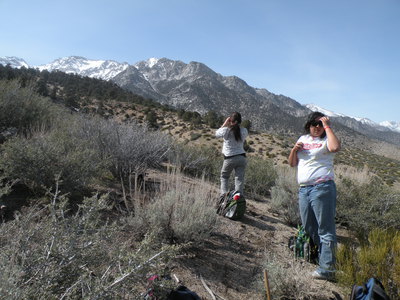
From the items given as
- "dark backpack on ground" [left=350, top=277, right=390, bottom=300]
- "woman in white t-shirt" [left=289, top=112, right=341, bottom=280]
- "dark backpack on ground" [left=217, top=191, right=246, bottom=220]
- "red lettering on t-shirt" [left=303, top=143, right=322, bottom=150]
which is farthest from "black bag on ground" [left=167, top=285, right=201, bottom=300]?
"dark backpack on ground" [left=217, top=191, right=246, bottom=220]

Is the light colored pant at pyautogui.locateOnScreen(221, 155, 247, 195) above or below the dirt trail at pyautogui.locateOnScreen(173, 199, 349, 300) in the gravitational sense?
above

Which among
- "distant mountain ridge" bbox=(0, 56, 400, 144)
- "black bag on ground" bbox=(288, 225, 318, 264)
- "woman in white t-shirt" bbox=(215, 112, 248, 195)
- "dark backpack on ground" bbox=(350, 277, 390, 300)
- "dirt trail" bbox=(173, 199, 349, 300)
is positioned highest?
"distant mountain ridge" bbox=(0, 56, 400, 144)

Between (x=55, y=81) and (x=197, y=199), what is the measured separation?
A: 59499 millimetres

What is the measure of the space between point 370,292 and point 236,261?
142 cm

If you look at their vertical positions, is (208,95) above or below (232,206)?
above

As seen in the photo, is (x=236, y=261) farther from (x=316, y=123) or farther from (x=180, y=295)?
(x=316, y=123)

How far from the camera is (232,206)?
3.94 m

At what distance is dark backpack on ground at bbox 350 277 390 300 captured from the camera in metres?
1.54

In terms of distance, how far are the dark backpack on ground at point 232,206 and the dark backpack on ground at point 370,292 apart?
232 centimetres

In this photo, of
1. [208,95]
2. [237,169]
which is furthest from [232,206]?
[208,95]

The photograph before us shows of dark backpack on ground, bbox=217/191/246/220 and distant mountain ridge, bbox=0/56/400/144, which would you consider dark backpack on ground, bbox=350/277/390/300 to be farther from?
distant mountain ridge, bbox=0/56/400/144

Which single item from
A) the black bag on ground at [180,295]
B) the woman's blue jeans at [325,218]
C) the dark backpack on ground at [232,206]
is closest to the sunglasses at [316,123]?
the woman's blue jeans at [325,218]

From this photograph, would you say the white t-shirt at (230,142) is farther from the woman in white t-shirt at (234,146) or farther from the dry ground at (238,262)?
the dry ground at (238,262)

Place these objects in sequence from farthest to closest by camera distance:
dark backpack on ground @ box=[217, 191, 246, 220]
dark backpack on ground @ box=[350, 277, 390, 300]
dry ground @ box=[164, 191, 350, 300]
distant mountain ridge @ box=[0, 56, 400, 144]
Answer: distant mountain ridge @ box=[0, 56, 400, 144] → dark backpack on ground @ box=[217, 191, 246, 220] → dry ground @ box=[164, 191, 350, 300] → dark backpack on ground @ box=[350, 277, 390, 300]
